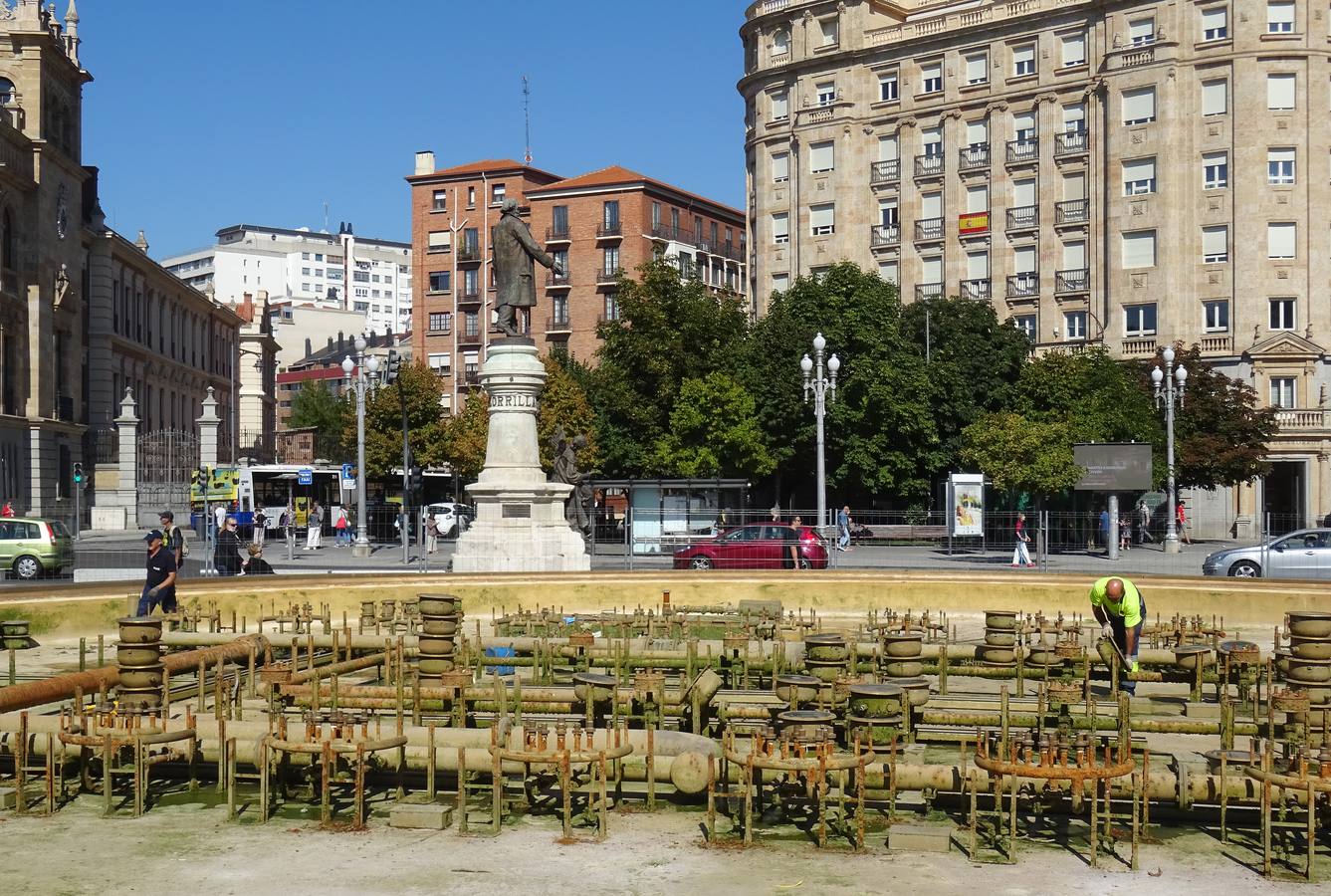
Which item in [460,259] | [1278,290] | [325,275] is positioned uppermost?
[325,275]

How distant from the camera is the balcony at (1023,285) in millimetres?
65750

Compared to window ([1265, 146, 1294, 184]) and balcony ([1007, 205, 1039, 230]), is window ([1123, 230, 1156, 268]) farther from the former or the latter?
window ([1265, 146, 1294, 184])

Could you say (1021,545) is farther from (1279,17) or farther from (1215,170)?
(1279,17)

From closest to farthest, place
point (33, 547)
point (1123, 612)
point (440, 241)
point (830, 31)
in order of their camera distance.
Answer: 1. point (1123, 612)
2. point (33, 547)
3. point (830, 31)
4. point (440, 241)

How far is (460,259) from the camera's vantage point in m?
93.9

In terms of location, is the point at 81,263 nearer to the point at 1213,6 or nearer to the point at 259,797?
the point at 1213,6

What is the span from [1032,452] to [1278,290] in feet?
71.1

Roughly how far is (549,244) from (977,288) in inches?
1275

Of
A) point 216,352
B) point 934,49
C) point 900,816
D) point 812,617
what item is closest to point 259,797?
point 900,816

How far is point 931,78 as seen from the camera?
2734 inches

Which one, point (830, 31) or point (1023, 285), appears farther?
point (830, 31)

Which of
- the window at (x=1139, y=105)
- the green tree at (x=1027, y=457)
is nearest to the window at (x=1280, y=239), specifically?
the window at (x=1139, y=105)

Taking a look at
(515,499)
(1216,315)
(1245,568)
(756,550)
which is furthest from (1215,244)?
(515,499)

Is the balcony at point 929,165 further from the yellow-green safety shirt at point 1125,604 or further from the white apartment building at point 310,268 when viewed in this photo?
the white apartment building at point 310,268
